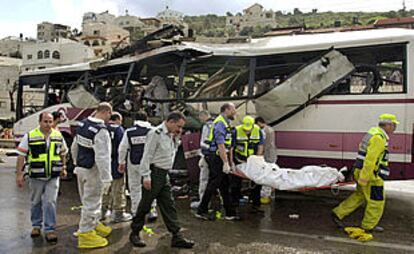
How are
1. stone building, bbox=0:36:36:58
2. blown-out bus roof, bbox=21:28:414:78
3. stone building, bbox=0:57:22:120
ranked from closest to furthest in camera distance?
blown-out bus roof, bbox=21:28:414:78 → stone building, bbox=0:57:22:120 → stone building, bbox=0:36:36:58

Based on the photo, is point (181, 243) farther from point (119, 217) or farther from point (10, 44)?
point (10, 44)

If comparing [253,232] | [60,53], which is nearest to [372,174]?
[253,232]

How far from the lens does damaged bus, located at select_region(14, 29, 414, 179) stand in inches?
295

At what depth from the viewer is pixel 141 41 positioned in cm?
1043

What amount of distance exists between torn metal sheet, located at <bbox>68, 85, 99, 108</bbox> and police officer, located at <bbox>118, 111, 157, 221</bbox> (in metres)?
4.04

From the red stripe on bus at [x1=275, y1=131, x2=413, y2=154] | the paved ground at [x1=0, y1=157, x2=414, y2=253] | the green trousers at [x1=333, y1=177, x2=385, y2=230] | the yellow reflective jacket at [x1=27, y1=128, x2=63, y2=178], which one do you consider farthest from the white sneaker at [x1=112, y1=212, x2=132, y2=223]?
the green trousers at [x1=333, y1=177, x2=385, y2=230]

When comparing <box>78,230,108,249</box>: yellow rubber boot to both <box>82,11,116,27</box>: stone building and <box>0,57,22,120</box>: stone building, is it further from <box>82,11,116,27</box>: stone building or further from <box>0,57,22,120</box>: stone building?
→ <box>82,11,116,27</box>: stone building

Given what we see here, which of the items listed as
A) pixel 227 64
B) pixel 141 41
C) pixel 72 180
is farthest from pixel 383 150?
pixel 72 180

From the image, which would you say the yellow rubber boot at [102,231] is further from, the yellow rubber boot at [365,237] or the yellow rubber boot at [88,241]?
the yellow rubber boot at [365,237]

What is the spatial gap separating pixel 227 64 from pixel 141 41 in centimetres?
258

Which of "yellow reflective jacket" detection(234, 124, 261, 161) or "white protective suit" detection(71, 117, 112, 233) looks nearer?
"white protective suit" detection(71, 117, 112, 233)

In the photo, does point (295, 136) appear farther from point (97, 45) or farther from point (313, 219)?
point (97, 45)

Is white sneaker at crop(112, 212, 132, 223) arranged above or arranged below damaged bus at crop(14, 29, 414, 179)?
below

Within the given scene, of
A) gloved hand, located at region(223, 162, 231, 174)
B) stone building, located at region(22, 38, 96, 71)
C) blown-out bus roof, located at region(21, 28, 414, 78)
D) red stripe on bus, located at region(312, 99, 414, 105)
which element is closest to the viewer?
gloved hand, located at region(223, 162, 231, 174)
